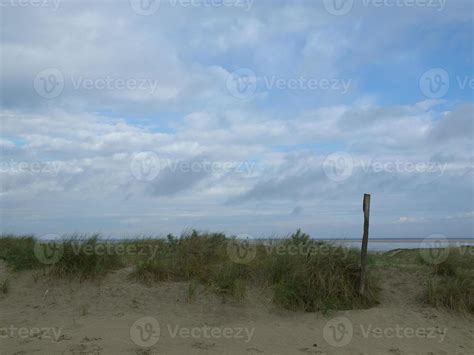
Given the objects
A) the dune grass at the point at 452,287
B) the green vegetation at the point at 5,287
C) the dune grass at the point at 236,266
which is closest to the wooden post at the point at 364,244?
the dune grass at the point at 236,266

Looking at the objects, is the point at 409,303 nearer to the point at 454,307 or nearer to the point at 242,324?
the point at 454,307

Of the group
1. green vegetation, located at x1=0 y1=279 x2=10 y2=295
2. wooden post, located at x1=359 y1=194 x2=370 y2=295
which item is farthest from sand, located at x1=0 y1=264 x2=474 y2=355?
wooden post, located at x1=359 y1=194 x2=370 y2=295

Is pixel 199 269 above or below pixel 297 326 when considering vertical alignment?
above

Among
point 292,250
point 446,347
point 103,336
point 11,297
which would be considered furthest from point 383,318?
point 11,297

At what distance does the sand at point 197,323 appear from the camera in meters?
7.40

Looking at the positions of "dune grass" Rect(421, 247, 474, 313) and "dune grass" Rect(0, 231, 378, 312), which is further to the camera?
"dune grass" Rect(0, 231, 378, 312)

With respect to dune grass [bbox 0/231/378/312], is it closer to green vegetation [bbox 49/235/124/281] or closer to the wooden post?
green vegetation [bbox 49/235/124/281]

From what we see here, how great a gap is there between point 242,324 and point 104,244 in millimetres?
4008

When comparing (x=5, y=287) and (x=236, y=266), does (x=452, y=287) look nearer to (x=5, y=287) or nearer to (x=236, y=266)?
(x=236, y=266)

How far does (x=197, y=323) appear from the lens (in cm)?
836

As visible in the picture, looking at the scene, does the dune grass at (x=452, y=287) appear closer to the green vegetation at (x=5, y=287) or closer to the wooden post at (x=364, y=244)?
the wooden post at (x=364, y=244)

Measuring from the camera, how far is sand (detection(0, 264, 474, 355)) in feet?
24.3

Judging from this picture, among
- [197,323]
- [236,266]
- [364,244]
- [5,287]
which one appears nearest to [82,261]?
[5,287]

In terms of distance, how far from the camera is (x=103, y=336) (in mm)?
7609
